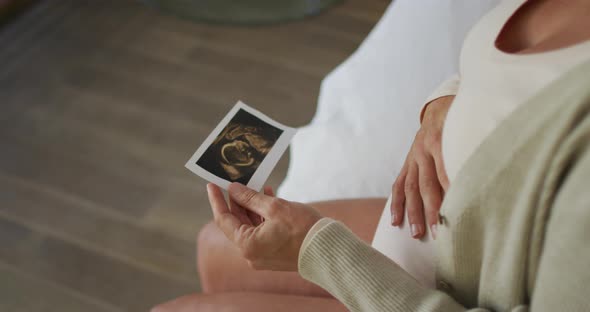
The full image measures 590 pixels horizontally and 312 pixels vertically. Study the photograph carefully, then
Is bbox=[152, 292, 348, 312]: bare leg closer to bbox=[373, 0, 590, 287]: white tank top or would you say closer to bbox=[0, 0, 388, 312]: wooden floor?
bbox=[373, 0, 590, 287]: white tank top

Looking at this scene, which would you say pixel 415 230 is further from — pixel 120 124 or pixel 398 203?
pixel 120 124

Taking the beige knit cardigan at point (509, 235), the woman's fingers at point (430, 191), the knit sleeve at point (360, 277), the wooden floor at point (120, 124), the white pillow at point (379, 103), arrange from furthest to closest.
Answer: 1. the wooden floor at point (120, 124)
2. the white pillow at point (379, 103)
3. the woman's fingers at point (430, 191)
4. the knit sleeve at point (360, 277)
5. the beige knit cardigan at point (509, 235)

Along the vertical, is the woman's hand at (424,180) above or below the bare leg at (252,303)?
above

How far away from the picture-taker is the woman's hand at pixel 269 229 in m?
0.71

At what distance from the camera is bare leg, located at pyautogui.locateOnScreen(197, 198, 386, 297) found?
892 millimetres

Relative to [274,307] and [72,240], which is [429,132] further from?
[72,240]

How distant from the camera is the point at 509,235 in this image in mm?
570

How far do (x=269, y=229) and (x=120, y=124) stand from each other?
4.11 feet

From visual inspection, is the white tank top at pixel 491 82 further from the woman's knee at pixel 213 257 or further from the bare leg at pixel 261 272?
the woman's knee at pixel 213 257

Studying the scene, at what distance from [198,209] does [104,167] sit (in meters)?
0.36

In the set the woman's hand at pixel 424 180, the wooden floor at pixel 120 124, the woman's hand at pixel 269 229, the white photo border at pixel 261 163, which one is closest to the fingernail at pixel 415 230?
the woman's hand at pixel 424 180

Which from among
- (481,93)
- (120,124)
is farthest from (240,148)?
(120,124)

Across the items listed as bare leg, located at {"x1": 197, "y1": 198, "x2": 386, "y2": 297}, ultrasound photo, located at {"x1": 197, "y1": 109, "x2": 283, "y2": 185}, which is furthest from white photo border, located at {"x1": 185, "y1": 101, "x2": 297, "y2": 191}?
bare leg, located at {"x1": 197, "y1": 198, "x2": 386, "y2": 297}

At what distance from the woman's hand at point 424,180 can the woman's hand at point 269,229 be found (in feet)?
0.46
